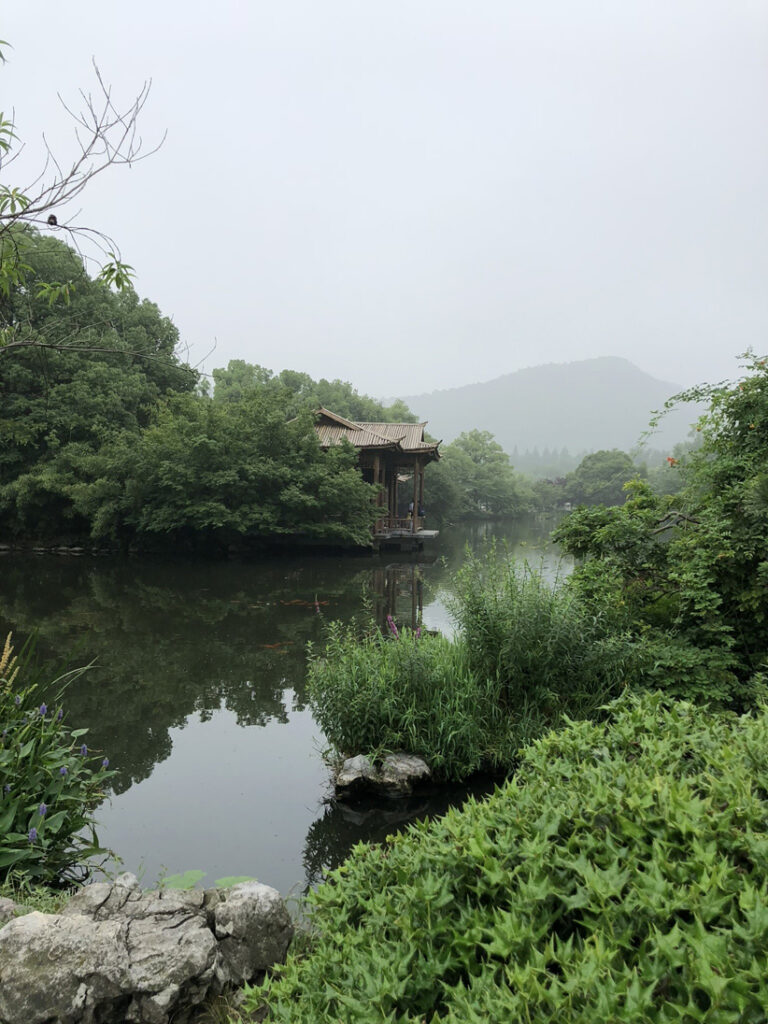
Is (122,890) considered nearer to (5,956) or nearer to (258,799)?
(5,956)

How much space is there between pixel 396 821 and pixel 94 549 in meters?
16.3

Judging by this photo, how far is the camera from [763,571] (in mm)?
3719

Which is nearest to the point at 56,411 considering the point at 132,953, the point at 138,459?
the point at 138,459

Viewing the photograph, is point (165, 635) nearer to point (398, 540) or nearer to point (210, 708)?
point (210, 708)

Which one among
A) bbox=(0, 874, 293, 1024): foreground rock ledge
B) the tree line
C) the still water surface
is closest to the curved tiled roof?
the tree line

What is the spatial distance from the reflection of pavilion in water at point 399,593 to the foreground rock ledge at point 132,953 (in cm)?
657

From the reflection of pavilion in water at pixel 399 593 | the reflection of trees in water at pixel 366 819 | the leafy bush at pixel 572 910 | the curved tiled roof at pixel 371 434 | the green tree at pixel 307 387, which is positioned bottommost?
the reflection of trees in water at pixel 366 819

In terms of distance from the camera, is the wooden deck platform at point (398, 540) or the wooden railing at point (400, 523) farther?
the wooden railing at point (400, 523)

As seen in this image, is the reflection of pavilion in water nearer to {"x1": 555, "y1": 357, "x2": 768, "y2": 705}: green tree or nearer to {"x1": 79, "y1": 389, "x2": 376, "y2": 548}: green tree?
{"x1": 79, "y1": 389, "x2": 376, "y2": 548}: green tree

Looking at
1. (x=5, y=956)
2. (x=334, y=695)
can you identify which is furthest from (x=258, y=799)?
(x=5, y=956)

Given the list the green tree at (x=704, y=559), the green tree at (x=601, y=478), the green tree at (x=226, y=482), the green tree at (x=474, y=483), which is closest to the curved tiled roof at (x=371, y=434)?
the green tree at (x=226, y=482)

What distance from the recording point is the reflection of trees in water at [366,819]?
3.65 metres

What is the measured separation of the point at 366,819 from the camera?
396 cm

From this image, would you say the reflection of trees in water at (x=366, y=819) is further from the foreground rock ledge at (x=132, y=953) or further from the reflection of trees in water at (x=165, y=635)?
the reflection of trees in water at (x=165, y=635)
